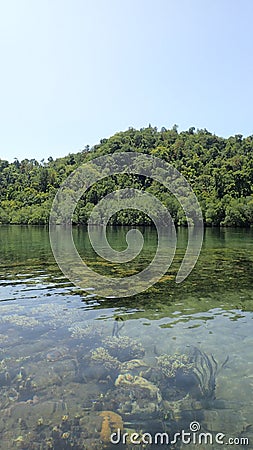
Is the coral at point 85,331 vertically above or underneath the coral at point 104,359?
above

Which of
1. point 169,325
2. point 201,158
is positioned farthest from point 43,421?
point 201,158

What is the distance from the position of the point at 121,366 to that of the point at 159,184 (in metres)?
114

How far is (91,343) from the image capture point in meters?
10.5

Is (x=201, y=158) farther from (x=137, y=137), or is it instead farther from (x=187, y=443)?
(x=187, y=443)

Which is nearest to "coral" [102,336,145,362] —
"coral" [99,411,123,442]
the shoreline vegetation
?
"coral" [99,411,123,442]

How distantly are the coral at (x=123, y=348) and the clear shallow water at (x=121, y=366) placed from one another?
1.1 inches

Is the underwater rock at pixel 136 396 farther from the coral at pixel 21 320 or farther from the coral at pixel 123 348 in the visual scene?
the coral at pixel 21 320

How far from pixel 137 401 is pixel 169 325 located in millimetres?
4896

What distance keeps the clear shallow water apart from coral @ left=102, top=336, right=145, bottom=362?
3 cm

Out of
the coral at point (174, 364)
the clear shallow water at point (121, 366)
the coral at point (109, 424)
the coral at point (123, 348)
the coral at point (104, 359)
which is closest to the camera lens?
the coral at point (109, 424)

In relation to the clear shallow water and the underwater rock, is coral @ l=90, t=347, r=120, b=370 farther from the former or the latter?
the underwater rock

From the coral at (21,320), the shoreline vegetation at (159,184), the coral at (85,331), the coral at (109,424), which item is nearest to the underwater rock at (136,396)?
the coral at (109,424)

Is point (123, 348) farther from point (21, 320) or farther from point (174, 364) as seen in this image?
point (21, 320)

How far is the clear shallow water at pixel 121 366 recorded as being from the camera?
651 cm
